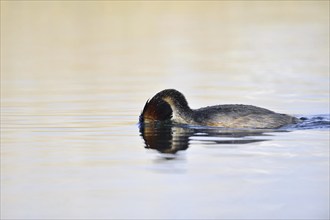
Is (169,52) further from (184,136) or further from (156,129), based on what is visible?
(184,136)

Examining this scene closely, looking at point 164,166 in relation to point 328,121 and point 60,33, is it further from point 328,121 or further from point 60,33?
point 60,33

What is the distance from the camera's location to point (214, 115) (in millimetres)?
15242

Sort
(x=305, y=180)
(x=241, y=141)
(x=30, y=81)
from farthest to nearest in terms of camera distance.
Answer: (x=30, y=81) < (x=241, y=141) < (x=305, y=180)

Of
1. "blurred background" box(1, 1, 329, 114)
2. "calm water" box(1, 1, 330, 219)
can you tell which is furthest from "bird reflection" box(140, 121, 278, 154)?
"blurred background" box(1, 1, 329, 114)

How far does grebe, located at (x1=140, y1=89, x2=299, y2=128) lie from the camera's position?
49.5ft

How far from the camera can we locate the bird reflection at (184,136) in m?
13.7

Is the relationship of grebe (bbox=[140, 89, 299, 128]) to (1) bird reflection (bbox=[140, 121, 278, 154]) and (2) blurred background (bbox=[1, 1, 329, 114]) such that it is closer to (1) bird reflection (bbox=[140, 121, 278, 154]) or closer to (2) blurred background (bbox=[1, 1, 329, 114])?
(1) bird reflection (bbox=[140, 121, 278, 154])

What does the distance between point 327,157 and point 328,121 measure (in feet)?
10.4

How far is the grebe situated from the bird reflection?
140mm

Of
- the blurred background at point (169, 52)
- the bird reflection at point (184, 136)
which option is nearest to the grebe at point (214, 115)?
the bird reflection at point (184, 136)

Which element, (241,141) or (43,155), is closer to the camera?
(43,155)

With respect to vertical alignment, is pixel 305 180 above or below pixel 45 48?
below

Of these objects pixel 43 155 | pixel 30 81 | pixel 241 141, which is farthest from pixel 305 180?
pixel 30 81

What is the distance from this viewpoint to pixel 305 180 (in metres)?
11.0
